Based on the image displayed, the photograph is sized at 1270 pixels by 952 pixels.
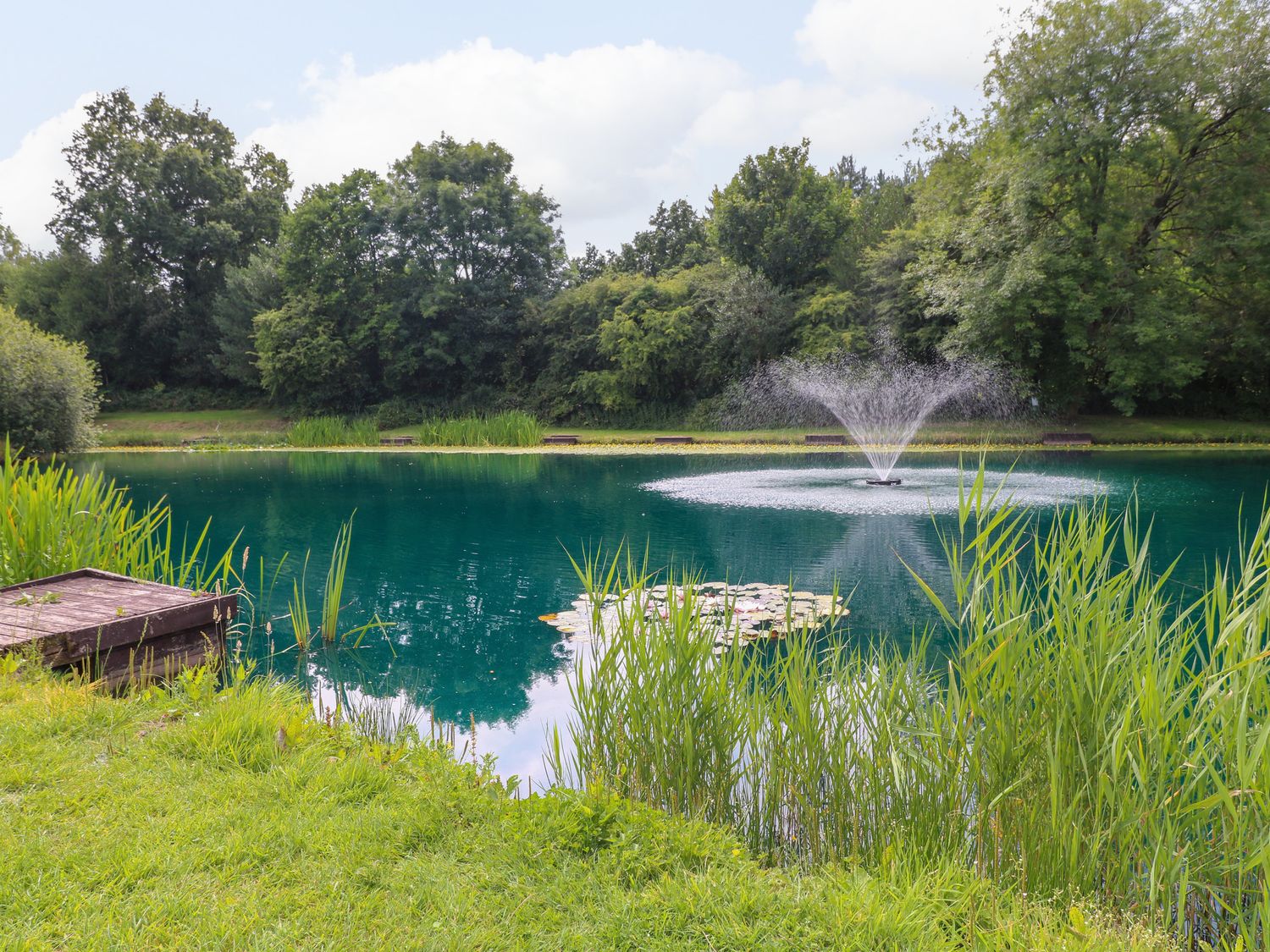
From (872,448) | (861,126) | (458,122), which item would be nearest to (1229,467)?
(872,448)

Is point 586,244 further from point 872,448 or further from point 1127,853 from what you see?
point 1127,853

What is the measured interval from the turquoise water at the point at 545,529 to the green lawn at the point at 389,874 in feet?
4.80

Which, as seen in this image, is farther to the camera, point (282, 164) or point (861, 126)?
point (282, 164)

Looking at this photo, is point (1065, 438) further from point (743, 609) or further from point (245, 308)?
point (245, 308)

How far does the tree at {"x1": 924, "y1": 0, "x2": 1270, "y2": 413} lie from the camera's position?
19891 millimetres

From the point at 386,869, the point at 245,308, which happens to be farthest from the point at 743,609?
the point at 245,308

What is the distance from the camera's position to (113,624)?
445cm

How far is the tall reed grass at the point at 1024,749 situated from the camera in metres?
2.30

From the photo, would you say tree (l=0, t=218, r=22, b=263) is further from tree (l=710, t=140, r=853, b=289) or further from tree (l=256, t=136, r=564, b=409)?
tree (l=710, t=140, r=853, b=289)

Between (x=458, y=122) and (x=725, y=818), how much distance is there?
33.7m

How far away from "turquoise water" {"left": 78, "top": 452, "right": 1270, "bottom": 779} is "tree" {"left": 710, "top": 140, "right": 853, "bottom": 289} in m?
10.9

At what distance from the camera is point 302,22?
9906 mm

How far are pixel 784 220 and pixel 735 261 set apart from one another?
87.1 inches

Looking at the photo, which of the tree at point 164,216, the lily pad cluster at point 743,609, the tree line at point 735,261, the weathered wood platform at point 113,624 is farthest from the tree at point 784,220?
the weathered wood platform at point 113,624
